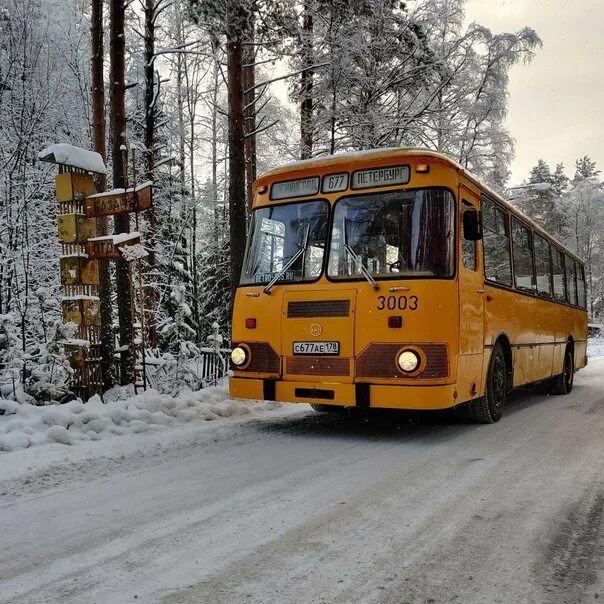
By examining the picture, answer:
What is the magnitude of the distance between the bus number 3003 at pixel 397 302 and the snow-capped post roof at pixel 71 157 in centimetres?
458

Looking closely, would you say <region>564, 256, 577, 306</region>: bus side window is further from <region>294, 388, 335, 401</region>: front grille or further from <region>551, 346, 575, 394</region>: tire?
<region>294, 388, 335, 401</region>: front grille

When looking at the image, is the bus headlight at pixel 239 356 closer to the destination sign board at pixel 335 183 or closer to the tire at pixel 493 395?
the destination sign board at pixel 335 183

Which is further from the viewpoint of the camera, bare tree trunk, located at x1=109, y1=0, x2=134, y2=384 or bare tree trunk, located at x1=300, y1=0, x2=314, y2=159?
bare tree trunk, located at x1=300, y1=0, x2=314, y2=159

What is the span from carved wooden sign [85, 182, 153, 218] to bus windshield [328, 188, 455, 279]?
9.58ft

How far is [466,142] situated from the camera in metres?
21.7

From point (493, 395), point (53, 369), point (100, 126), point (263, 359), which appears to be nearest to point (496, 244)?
point (493, 395)

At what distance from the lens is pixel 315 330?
6371mm

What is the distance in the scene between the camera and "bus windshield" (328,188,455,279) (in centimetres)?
608

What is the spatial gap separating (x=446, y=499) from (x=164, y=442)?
9.63 ft

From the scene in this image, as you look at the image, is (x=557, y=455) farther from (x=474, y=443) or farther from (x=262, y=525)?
(x=262, y=525)

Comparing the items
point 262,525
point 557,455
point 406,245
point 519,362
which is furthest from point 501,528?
point 519,362

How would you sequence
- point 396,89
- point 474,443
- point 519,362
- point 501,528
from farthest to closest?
1. point 396,89
2. point 519,362
3. point 474,443
4. point 501,528

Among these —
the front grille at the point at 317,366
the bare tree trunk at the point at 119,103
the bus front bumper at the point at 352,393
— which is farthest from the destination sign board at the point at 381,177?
the bare tree trunk at the point at 119,103

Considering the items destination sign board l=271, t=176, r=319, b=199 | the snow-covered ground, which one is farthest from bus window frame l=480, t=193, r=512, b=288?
the snow-covered ground
